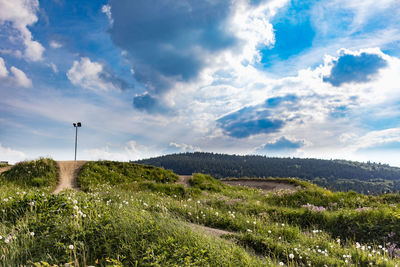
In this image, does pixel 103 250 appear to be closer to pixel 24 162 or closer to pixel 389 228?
pixel 389 228

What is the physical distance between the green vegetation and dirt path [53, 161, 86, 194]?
0.56 meters

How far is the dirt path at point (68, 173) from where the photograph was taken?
2106cm

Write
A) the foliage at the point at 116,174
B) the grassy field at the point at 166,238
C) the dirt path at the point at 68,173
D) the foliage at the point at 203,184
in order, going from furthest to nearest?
the foliage at the point at 203,184 < the foliage at the point at 116,174 < the dirt path at the point at 68,173 < the grassy field at the point at 166,238

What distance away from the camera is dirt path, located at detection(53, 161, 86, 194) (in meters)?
21.1

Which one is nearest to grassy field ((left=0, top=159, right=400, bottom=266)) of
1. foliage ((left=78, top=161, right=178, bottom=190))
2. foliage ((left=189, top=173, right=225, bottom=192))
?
foliage ((left=189, top=173, right=225, bottom=192))

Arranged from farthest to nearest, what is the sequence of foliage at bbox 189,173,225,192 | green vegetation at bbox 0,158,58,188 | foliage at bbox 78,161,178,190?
foliage at bbox 189,173,225,192
foliage at bbox 78,161,178,190
green vegetation at bbox 0,158,58,188

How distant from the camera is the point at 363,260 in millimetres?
5391

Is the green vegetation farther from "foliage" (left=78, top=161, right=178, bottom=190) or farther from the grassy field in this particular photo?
the grassy field

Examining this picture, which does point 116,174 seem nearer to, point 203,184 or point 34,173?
point 34,173

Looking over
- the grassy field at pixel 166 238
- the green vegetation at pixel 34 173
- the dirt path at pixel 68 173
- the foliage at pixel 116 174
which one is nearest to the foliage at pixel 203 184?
the foliage at pixel 116 174

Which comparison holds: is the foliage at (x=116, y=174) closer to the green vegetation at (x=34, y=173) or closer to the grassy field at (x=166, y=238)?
the green vegetation at (x=34, y=173)

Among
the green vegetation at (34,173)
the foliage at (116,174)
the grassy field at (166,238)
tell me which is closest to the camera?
the grassy field at (166,238)

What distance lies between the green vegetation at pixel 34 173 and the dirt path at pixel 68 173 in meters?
0.56

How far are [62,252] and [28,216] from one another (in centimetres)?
257
